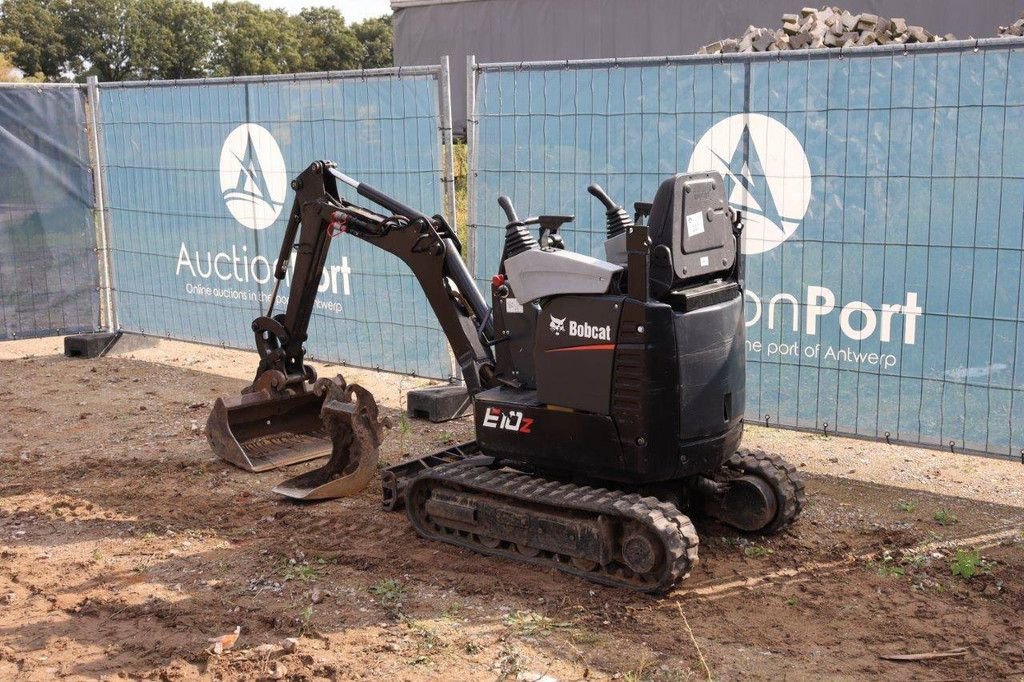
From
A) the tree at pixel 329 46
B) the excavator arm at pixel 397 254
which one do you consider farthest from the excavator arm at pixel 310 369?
the tree at pixel 329 46

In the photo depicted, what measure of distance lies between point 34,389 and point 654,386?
739cm

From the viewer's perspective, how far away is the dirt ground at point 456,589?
17.2ft

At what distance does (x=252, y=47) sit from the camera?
4975cm

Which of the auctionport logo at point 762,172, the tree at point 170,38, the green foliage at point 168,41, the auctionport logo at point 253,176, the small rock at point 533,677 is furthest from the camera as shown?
the tree at point 170,38

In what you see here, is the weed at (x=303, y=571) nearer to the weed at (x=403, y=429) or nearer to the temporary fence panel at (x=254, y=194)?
the weed at (x=403, y=429)

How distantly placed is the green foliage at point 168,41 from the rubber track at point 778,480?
141 feet

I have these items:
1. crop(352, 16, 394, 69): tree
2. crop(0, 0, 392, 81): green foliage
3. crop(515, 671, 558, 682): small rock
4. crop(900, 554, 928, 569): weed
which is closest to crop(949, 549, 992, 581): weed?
crop(900, 554, 928, 569): weed

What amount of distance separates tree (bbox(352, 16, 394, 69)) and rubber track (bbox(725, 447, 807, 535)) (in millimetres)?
47836

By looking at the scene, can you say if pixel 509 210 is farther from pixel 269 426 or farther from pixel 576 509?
pixel 269 426

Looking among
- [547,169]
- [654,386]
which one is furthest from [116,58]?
[654,386]

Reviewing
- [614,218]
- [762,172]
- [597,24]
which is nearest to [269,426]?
[614,218]

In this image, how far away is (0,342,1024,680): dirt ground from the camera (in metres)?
5.25

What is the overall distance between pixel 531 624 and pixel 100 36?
4870 cm

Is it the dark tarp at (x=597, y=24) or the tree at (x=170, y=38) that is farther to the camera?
the tree at (x=170, y=38)
